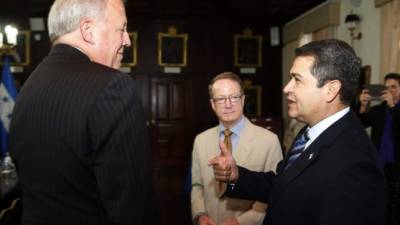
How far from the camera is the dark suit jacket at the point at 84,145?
3.87ft

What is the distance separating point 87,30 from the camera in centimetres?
133

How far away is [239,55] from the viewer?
32.0 feet

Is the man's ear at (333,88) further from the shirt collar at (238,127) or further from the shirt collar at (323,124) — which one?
the shirt collar at (238,127)

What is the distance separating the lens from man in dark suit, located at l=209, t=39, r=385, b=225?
4.72 feet

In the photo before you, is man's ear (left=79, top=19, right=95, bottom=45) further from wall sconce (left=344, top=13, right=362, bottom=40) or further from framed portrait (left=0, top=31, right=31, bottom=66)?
framed portrait (left=0, top=31, right=31, bottom=66)

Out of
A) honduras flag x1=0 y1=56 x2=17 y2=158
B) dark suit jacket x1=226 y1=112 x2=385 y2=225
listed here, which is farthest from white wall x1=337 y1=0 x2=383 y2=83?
honduras flag x1=0 y1=56 x2=17 y2=158

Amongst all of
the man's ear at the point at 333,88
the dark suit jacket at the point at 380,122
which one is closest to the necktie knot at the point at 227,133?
the man's ear at the point at 333,88

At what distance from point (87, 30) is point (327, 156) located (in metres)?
0.95

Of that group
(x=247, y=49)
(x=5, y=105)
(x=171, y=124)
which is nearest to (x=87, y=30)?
(x=5, y=105)

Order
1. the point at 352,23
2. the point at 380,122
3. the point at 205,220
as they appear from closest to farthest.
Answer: the point at 205,220 < the point at 380,122 < the point at 352,23

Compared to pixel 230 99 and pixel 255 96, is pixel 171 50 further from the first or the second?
pixel 230 99

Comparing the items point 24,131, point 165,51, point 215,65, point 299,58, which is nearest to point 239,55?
point 215,65

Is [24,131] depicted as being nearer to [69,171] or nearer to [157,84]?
[69,171]

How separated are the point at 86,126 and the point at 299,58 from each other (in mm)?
965
